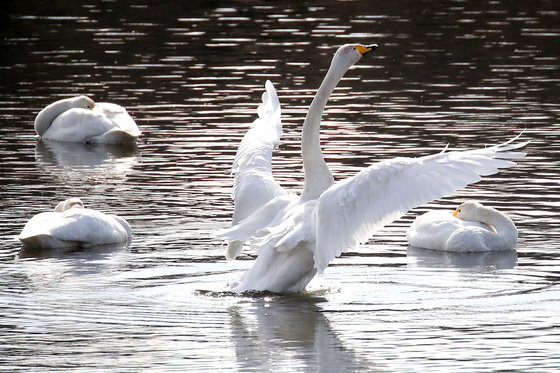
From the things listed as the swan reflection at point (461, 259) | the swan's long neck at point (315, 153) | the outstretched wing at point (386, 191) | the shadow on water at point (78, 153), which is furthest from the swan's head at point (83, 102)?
the outstretched wing at point (386, 191)

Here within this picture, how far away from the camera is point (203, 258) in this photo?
13922mm

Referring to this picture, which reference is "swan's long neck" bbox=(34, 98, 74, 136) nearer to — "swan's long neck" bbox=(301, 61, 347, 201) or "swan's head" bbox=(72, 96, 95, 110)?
"swan's head" bbox=(72, 96, 95, 110)

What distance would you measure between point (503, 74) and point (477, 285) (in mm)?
14866

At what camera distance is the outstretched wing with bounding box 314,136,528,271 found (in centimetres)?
1109

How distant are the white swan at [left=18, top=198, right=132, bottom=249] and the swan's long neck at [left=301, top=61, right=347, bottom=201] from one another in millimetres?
2762

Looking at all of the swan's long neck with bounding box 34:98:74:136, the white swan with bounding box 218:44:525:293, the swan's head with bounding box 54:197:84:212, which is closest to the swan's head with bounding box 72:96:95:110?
the swan's long neck with bounding box 34:98:74:136

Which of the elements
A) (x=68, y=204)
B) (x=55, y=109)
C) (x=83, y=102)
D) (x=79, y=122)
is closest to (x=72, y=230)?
(x=68, y=204)

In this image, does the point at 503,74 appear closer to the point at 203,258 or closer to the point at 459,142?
the point at 459,142

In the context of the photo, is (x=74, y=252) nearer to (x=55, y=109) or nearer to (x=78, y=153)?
(x=78, y=153)

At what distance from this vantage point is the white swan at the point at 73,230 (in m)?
14.3

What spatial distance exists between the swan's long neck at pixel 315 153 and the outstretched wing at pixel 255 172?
17.3 inches

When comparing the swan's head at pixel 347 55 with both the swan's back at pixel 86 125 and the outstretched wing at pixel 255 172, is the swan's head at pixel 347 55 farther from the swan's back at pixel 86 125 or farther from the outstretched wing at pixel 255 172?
the swan's back at pixel 86 125

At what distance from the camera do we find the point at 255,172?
13.3 metres

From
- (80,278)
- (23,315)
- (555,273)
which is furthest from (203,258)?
(555,273)
